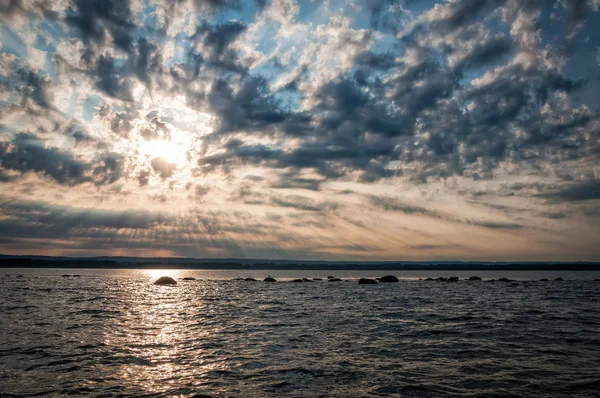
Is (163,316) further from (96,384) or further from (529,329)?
(529,329)

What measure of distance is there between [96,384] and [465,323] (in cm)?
2265

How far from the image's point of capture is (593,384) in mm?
13148

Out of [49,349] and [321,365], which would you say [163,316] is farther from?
[321,365]

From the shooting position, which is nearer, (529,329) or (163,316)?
(529,329)

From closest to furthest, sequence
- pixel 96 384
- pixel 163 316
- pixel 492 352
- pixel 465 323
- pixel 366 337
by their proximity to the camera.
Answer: pixel 96 384 < pixel 492 352 < pixel 366 337 < pixel 465 323 < pixel 163 316

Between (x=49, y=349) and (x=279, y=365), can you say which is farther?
(x=49, y=349)

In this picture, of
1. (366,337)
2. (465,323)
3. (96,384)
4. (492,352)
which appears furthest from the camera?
(465,323)

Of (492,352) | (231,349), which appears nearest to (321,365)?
(231,349)

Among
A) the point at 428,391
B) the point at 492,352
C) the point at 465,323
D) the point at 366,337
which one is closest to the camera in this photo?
the point at 428,391

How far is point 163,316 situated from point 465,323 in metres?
22.6

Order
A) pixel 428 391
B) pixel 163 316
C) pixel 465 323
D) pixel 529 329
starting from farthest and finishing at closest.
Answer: pixel 163 316 < pixel 465 323 < pixel 529 329 < pixel 428 391

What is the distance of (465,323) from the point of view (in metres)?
26.8

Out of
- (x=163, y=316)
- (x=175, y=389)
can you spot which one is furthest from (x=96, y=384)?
(x=163, y=316)

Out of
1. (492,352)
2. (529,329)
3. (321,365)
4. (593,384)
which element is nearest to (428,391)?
(321,365)
